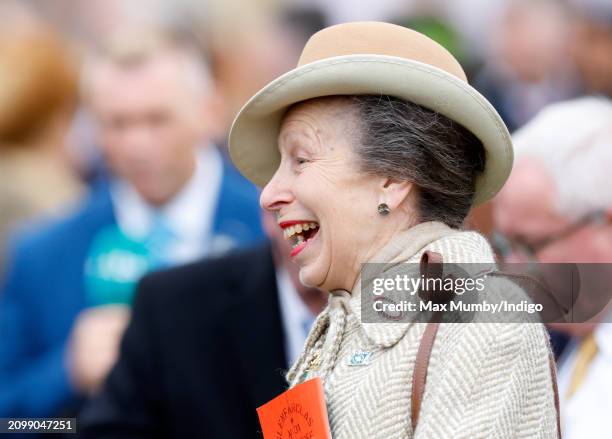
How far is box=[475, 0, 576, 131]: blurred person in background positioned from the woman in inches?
167

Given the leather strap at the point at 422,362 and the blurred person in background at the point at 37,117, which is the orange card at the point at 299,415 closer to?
the leather strap at the point at 422,362

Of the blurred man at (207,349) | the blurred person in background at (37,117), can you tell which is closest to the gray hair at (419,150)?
the blurred man at (207,349)

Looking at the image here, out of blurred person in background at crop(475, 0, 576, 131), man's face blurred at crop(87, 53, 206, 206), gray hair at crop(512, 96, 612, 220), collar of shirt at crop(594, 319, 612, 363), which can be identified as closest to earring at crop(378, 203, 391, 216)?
collar of shirt at crop(594, 319, 612, 363)

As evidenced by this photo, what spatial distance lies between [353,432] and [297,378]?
1.09 ft

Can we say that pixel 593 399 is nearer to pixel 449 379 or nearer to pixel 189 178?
pixel 449 379

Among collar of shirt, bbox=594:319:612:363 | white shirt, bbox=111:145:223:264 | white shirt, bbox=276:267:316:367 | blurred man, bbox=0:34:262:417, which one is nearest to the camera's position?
collar of shirt, bbox=594:319:612:363

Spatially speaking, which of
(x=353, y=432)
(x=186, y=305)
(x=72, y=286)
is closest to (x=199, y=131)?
(x=72, y=286)

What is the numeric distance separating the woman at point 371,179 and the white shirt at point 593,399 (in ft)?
3.41

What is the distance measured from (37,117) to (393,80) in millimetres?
4415

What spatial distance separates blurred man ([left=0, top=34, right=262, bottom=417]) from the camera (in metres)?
5.48

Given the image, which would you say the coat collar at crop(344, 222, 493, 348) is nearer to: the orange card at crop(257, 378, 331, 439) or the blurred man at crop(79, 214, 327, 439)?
the orange card at crop(257, 378, 331, 439)

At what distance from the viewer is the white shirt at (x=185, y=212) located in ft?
19.1

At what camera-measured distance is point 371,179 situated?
2.98m

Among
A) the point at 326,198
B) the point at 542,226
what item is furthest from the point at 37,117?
the point at 326,198
